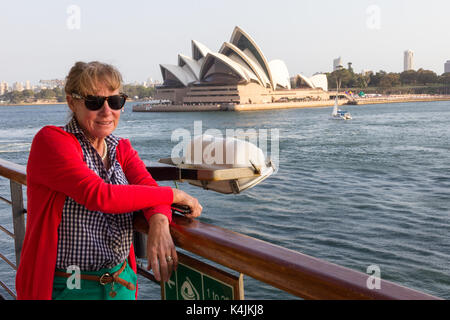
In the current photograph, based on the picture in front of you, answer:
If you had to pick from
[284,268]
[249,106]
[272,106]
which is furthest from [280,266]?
[272,106]

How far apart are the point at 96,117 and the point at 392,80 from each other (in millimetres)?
85249

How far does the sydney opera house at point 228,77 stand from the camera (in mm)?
48031

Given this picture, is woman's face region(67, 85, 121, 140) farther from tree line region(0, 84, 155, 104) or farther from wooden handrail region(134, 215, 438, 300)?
tree line region(0, 84, 155, 104)

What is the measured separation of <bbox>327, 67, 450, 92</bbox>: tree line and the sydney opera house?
25422 millimetres

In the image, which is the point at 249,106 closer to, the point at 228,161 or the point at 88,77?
the point at 228,161

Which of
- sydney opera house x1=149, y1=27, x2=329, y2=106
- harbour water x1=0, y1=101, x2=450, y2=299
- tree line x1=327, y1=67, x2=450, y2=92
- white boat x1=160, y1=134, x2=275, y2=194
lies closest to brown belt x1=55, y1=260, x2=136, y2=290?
white boat x1=160, y1=134, x2=275, y2=194

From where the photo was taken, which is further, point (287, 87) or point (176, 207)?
point (287, 87)

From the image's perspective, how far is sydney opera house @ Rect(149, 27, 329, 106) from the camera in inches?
1891

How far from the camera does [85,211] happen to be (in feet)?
3.29

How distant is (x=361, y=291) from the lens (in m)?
0.65

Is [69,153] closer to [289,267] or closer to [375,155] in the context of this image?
[289,267]

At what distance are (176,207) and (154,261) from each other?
0.19 metres

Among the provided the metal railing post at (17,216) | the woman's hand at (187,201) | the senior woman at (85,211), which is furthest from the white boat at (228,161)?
the metal railing post at (17,216)
